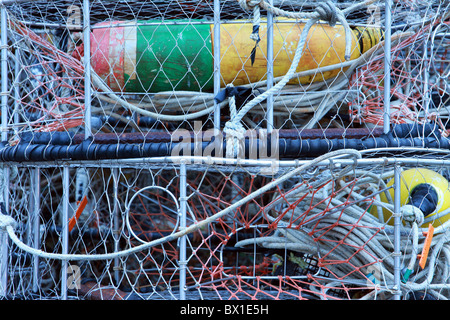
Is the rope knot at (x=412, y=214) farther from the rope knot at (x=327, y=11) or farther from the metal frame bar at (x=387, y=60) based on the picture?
the rope knot at (x=327, y=11)

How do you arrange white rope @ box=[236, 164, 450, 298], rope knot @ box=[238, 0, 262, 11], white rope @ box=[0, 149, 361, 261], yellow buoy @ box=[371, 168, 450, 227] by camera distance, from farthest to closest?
yellow buoy @ box=[371, 168, 450, 227] → white rope @ box=[236, 164, 450, 298] → rope knot @ box=[238, 0, 262, 11] → white rope @ box=[0, 149, 361, 261]

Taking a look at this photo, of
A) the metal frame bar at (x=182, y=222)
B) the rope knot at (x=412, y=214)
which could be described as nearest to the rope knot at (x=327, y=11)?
the metal frame bar at (x=182, y=222)

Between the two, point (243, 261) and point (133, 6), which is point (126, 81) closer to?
point (133, 6)

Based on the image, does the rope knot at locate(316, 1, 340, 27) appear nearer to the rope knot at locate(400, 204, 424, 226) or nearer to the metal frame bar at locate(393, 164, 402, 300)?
the metal frame bar at locate(393, 164, 402, 300)

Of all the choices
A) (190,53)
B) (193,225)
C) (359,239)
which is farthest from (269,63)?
(359,239)

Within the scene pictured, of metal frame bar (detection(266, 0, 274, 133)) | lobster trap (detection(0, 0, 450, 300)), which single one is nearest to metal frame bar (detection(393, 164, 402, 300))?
lobster trap (detection(0, 0, 450, 300))

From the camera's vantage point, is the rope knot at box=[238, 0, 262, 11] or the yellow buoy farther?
the yellow buoy

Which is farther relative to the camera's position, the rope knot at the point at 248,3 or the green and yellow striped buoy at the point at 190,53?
the green and yellow striped buoy at the point at 190,53

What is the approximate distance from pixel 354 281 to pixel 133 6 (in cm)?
177

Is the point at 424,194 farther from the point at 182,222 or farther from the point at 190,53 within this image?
the point at 190,53

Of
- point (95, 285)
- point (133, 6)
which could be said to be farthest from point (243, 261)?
point (133, 6)

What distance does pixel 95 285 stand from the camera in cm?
250

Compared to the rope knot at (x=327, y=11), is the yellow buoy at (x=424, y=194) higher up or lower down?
lower down

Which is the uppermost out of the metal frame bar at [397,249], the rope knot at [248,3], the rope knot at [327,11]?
the rope knot at [248,3]
